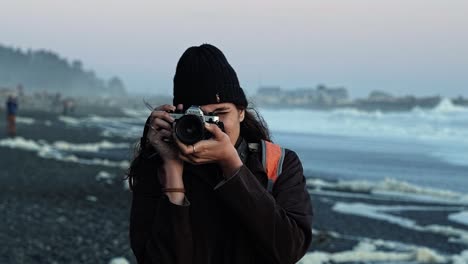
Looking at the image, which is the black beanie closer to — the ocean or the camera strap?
the camera strap

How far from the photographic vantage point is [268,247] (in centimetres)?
214

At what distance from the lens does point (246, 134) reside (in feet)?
8.27

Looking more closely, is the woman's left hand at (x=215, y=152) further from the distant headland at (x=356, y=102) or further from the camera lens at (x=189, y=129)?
the distant headland at (x=356, y=102)

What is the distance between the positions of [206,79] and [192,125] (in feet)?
0.79

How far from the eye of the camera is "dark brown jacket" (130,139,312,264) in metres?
2.12

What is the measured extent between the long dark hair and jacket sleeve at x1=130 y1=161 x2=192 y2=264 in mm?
89

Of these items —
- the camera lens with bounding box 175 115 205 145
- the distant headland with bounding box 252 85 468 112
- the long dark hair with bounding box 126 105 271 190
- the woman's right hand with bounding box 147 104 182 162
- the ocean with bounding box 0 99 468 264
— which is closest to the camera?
the camera lens with bounding box 175 115 205 145

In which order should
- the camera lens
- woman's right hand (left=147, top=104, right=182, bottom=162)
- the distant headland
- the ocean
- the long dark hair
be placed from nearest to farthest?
the camera lens, woman's right hand (left=147, top=104, right=182, bottom=162), the long dark hair, the ocean, the distant headland

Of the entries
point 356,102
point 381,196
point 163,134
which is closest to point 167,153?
point 163,134

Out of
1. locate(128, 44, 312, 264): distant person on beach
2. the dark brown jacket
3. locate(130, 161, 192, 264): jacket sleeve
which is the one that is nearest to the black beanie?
locate(128, 44, 312, 264): distant person on beach

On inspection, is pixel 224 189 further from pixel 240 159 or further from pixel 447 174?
pixel 447 174

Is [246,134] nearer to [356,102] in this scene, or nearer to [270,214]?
[270,214]

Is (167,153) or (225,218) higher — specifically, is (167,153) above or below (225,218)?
above

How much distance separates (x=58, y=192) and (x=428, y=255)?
6.79m
